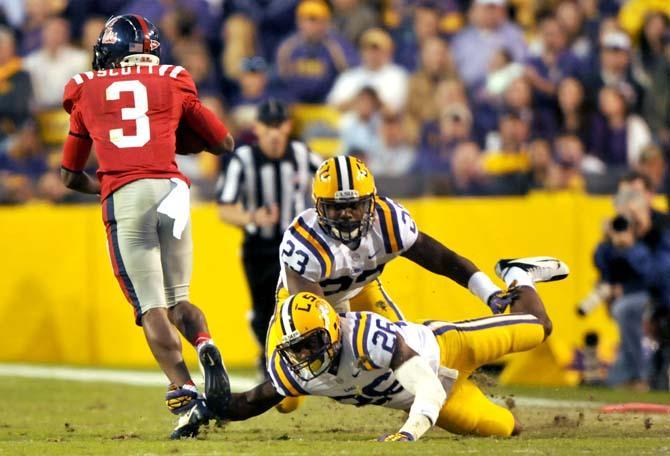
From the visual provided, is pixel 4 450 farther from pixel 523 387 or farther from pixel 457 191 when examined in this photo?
pixel 457 191

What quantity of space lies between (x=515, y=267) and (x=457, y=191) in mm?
3836

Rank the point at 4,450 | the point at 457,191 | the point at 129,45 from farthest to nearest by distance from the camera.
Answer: the point at 457,191, the point at 129,45, the point at 4,450

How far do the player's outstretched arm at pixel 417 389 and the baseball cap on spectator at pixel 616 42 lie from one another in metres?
6.60

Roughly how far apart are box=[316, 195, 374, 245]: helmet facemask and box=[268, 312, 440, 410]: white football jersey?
46cm

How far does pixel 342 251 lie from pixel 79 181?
132 centimetres

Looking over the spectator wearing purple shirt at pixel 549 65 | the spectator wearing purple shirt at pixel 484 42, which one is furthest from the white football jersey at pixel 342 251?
the spectator wearing purple shirt at pixel 484 42

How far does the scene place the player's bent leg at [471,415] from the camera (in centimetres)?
614

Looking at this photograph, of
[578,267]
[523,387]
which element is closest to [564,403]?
[523,387]

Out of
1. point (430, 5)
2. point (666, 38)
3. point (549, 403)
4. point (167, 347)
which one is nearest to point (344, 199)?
point (167, 347)

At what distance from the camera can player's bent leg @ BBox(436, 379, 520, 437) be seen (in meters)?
6.14

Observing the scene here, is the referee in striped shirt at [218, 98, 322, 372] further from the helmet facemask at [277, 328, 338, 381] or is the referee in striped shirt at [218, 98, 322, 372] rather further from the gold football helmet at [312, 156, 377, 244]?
the helmet facemask at [277, 328, 338, 381]

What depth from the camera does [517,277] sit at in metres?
6.89

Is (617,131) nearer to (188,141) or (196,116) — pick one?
(188,141)

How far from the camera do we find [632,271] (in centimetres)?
944
